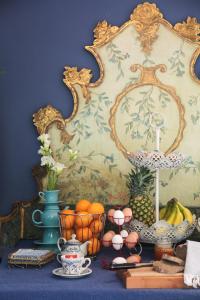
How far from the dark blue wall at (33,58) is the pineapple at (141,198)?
0.57 m

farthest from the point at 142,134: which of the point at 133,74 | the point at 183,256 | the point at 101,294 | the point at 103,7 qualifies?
the point at 101,294

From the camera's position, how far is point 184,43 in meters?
2.62

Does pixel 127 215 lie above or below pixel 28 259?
above

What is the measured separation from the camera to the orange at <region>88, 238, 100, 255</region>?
2.06 metres

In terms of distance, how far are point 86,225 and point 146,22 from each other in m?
1.17

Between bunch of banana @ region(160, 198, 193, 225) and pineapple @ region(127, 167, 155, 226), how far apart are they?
0.09 metres

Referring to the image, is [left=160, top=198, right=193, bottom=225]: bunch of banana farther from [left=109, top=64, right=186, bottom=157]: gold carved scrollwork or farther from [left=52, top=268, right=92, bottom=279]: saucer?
[left=52, top=268, right=92, bottom=279]: saucer

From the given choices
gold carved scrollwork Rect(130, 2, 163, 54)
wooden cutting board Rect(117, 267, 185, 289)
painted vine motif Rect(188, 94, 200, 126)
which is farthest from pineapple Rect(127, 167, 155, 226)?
gold carved scrollwork Rect(130, 2, 163, 54)

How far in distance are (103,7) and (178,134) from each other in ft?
2.57

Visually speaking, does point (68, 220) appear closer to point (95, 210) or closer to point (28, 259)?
point (95, 210)

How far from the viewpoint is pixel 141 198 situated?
7.43 ft

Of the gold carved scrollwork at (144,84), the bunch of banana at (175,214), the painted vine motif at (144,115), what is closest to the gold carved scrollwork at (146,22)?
the gold carved scrollwork at (144,84)

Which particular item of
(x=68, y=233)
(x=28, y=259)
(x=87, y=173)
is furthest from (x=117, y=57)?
(x=28, y=259)

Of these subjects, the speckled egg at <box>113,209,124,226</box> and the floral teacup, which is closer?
the floral teacup
